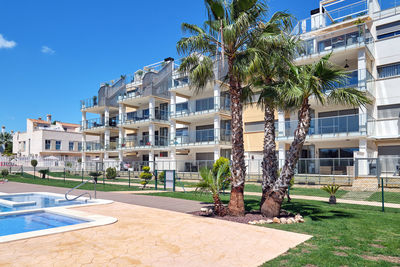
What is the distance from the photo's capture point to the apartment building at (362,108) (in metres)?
25.0

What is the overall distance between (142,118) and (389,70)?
99.0 feet

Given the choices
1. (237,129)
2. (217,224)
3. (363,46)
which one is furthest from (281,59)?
(363,46)

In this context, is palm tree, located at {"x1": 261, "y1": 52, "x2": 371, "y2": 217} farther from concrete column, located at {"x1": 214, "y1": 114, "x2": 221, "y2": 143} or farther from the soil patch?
concrete column, located at {"x1": 214, "y1": 114, "x2": 221, "y2": 143}

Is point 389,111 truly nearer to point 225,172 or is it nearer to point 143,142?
point 225,172

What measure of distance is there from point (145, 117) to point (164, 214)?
112 ft

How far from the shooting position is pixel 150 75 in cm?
4188

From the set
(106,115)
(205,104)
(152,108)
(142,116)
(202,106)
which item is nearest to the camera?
(205,104)

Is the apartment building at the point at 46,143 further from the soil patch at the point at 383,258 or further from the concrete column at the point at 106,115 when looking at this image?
the soil patch at the point at 383,258

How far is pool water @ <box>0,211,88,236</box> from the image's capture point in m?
9.77

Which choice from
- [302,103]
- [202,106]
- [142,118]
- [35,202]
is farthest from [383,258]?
[142,118]

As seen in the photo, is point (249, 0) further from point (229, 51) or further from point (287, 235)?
point (287, 235)

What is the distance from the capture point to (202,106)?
35.8 meters

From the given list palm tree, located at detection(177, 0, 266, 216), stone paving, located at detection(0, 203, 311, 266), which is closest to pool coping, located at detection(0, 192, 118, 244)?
stone paving, located at detection(0, 203, 311, 266)

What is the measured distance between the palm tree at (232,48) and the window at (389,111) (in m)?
20.1
